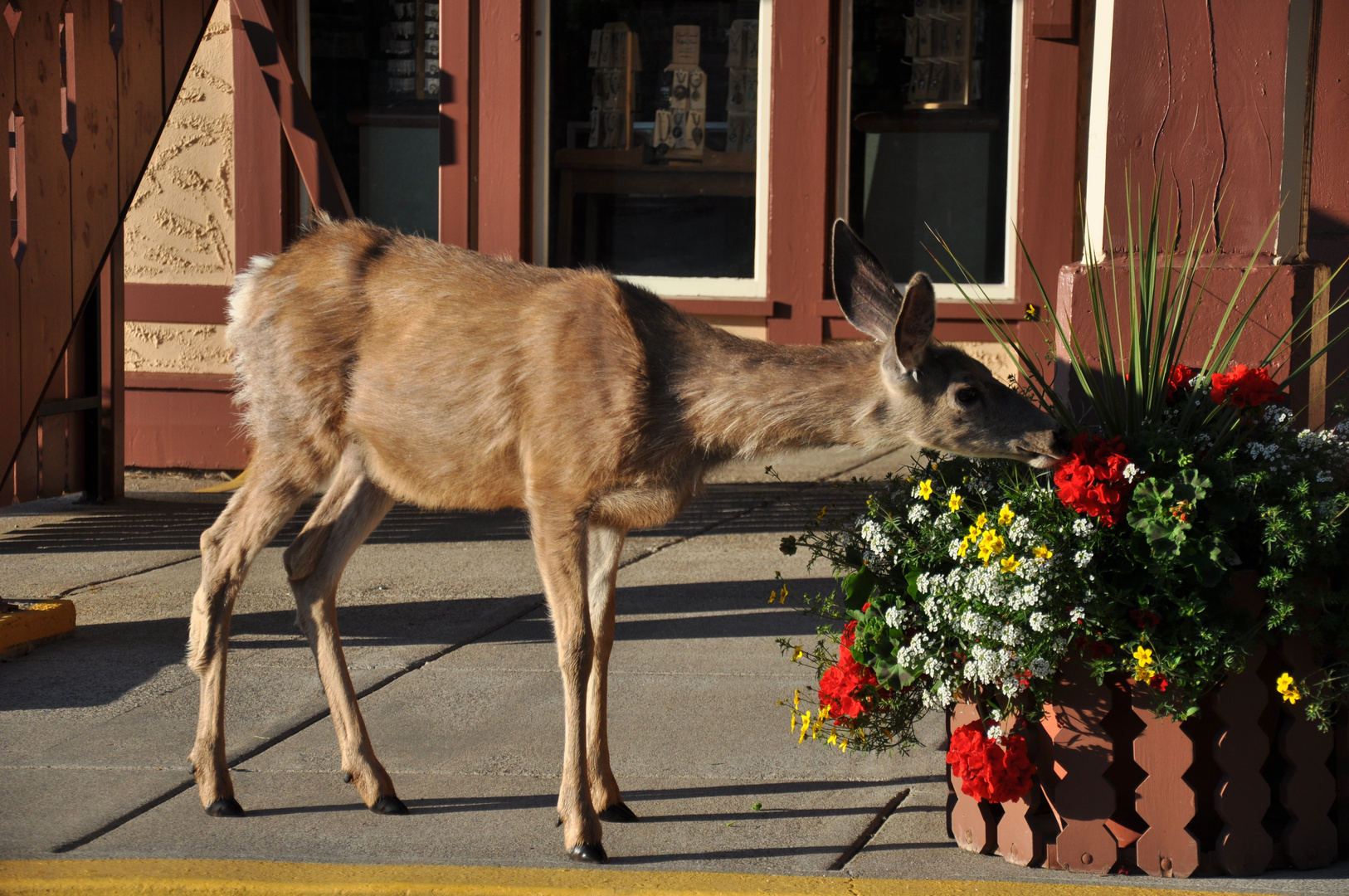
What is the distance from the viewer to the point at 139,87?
6.55 meters

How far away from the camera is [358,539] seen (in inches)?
182

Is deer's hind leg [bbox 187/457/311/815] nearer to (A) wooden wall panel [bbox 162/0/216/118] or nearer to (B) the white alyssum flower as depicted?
(B) the white alyssum flower

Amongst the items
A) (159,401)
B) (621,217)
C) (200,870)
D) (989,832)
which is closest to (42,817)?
(200,870)

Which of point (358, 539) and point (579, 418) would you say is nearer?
point (579, 418)

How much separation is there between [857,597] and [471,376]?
1297mm

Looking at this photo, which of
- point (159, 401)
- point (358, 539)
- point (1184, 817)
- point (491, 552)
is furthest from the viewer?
point (159, 401)

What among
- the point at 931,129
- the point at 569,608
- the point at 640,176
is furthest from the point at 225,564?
the point at 931,129

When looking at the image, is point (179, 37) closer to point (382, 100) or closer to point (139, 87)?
point (139, 87)

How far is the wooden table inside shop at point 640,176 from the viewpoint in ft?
32.9

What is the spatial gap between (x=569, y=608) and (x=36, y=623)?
2.97 meters

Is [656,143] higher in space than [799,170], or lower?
higher

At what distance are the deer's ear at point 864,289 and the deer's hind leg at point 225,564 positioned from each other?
Result: 1726 millimetres

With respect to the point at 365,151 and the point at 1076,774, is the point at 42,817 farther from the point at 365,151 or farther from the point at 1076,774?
the point at 365,151

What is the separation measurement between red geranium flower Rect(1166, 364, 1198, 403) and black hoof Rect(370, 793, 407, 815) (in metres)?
2.51
